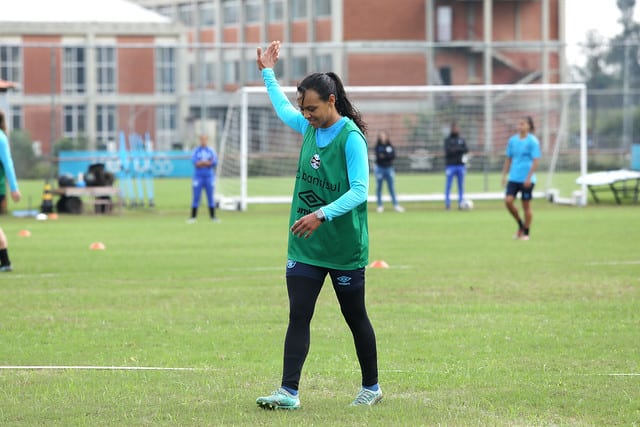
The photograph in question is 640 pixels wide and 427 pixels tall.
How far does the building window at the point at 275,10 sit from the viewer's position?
66.5m

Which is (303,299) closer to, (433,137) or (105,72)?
(433,137)

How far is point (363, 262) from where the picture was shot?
6926 millimetres

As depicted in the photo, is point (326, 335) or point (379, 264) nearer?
point (326, 335)

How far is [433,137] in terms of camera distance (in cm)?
3869

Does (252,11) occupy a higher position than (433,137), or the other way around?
(252,11)

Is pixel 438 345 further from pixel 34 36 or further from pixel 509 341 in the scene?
pixel 34 36

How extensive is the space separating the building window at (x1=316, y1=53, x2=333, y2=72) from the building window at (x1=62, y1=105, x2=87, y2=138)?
30.4 feet

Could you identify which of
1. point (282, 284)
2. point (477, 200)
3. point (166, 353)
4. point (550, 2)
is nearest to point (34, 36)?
point (477, 200)

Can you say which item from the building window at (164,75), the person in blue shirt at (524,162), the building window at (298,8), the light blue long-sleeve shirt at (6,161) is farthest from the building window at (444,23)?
the light blue long-sleeve shirt at (6,161)

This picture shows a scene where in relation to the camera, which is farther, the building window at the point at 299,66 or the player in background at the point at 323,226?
the building window at the point at 299,66

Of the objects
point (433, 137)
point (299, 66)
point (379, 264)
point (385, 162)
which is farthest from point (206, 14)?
point (379, 264)

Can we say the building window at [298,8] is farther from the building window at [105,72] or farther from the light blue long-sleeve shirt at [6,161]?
the light blue long-sleeve shirt at [6,161]

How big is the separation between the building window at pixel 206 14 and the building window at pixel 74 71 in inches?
1063

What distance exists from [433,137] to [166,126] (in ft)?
36.4
